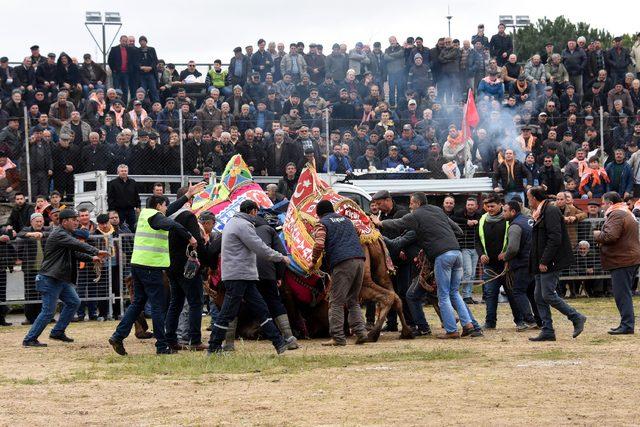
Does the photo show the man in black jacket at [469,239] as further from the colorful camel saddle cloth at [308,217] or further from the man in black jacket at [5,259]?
the man in black jacket at [5,259]

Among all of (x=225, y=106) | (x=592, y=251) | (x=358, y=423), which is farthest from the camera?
(x=225, y=106)

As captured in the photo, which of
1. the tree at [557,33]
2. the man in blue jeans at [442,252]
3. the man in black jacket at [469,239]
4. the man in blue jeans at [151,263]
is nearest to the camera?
the man in blue jeans at [151,263]

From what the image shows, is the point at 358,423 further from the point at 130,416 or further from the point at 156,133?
the point at 156,133

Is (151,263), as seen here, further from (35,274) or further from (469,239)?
(469,239)

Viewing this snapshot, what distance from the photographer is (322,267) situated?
54.7ft

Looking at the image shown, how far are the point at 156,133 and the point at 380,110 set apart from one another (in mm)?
5792

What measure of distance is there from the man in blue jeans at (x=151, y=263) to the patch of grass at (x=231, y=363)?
0.39 metres

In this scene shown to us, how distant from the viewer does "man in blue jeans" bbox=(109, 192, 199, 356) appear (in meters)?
15.5

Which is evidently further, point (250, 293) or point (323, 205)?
point (323, 205)

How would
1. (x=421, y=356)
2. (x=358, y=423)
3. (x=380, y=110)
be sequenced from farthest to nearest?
1. (x=380, y=110)
2. (x=421, y=356)
3. (x=358, y=423)

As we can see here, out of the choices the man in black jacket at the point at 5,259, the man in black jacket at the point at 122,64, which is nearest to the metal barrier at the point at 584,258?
the man in black jacket at the point at 5,259

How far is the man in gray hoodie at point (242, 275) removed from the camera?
49.0ft

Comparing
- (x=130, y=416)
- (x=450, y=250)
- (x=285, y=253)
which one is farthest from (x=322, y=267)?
(x=130, y=416)

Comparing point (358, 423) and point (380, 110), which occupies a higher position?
point (380, 110)
